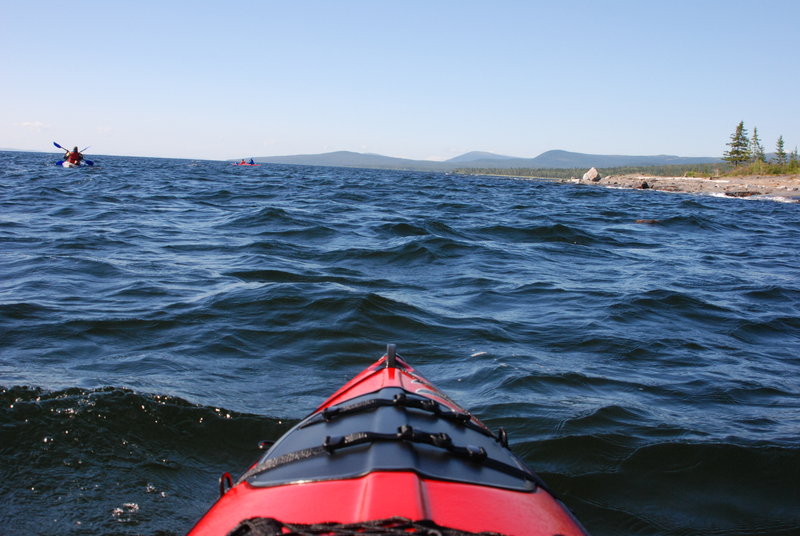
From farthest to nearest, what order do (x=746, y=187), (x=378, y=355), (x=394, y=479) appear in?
(x=746, y=187)
(x=378, y=355)
(x=394, y=479)

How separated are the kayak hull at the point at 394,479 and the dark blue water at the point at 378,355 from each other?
115 centimetres

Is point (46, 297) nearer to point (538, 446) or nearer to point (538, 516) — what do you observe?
point (538, 446)

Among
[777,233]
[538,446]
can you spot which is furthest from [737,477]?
[777,233]

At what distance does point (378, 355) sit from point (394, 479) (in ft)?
12.8

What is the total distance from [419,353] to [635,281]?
A: 5229 millimetres

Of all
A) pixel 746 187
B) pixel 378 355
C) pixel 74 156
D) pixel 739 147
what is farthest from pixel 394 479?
pixel 739 147

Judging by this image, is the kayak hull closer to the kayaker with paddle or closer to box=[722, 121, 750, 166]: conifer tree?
the kayaker with paddle

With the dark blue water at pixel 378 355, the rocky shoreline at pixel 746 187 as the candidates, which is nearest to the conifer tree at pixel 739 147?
the rocky shoreline at pixel 746 187

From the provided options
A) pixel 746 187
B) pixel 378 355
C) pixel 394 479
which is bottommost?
pixel 378 355

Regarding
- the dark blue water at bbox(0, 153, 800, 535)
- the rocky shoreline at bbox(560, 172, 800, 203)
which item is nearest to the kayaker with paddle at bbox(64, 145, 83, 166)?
the dark blue water at bbox(0, 153, 800, 535)

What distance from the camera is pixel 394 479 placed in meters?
2.00

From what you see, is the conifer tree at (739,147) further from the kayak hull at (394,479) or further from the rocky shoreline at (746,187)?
the kayak hull at (394,479)

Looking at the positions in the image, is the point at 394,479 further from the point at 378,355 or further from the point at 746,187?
the point at 746,187

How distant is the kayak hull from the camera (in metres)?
1.89
